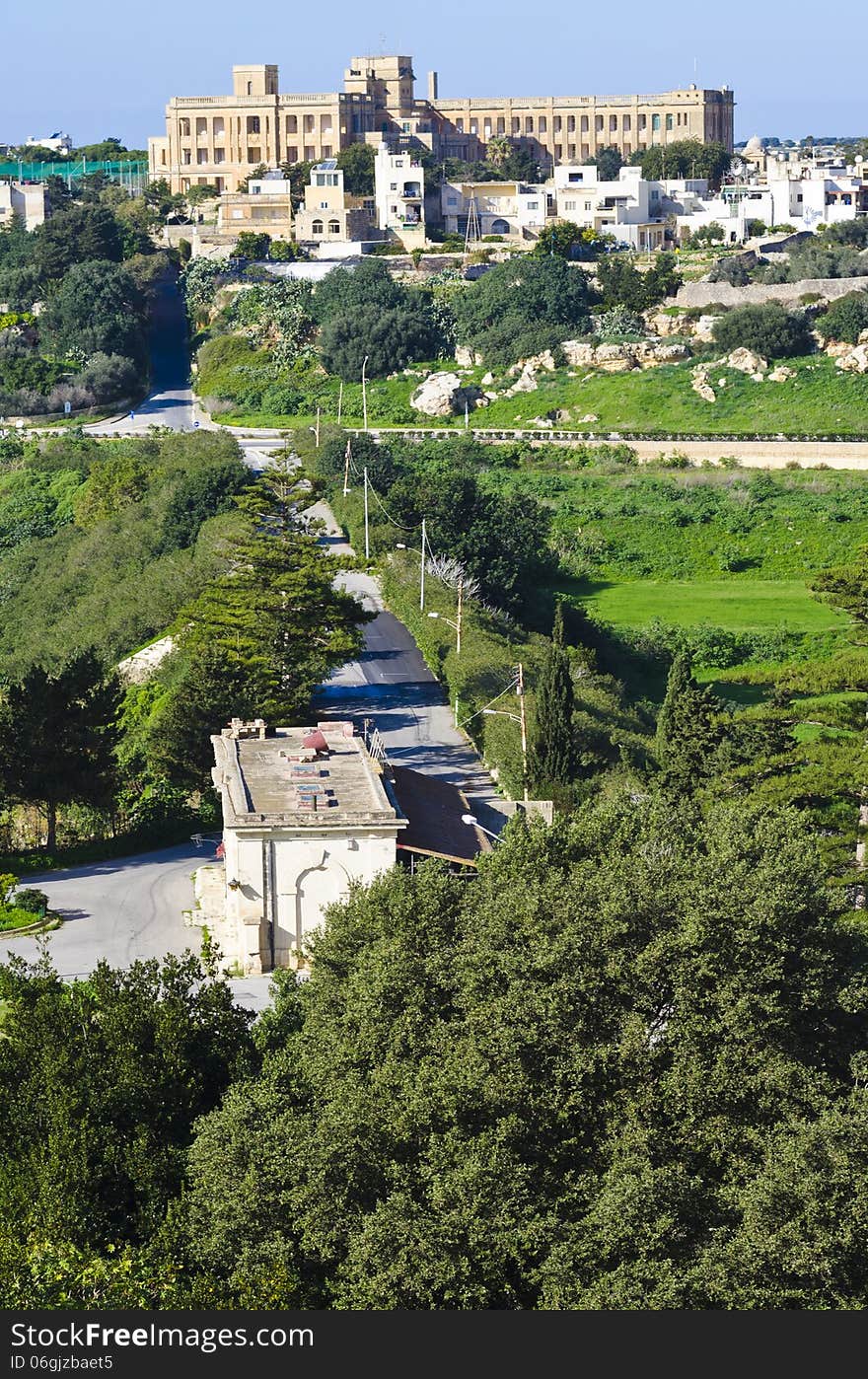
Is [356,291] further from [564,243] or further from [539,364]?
[564,243]

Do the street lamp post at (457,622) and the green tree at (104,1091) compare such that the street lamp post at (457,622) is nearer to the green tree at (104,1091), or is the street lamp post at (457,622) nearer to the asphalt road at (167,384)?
the green tree at (104,1091)

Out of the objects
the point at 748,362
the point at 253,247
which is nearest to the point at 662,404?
the point at 748,362

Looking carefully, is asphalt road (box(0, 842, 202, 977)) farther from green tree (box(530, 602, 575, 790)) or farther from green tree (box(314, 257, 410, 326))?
green tree (box(314, 257, 410, 326))

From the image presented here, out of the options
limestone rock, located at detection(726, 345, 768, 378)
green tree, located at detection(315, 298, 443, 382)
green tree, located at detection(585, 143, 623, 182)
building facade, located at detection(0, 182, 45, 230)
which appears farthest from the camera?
green tree, located at detection(585, 143, 623, 182)

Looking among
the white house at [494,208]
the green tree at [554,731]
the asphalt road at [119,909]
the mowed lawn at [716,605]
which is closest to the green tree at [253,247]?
the white house at [494,208]

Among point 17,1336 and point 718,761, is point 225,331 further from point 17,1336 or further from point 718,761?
point 17,1336

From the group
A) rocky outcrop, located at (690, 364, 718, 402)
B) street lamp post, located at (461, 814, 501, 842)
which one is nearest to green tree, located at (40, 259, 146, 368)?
rocky outcrop, located at (690, 364, 718, 402)
